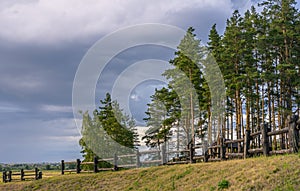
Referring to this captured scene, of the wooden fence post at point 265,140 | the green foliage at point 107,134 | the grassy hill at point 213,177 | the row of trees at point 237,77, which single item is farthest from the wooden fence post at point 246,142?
the green foliage at point 107,134

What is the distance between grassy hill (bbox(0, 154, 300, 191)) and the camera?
37.9ft

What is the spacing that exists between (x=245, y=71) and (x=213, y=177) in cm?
2575

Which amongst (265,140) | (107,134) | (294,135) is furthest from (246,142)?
(107,134)

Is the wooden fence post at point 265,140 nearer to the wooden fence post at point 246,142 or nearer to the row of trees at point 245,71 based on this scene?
the wooden fence post at point 246,142

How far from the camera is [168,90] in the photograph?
49.4m

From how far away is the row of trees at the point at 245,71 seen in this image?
1421 inches

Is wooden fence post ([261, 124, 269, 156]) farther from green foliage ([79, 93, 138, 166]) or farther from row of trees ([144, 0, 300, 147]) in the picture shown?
green foliage ([79, 93, 138, 166])

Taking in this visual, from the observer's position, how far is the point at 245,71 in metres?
38.6

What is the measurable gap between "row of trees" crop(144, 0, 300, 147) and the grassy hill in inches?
669

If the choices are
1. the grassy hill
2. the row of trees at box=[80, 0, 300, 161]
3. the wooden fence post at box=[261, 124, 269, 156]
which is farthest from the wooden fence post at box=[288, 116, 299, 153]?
the row of trees at box=[80, 0, 300, 161]

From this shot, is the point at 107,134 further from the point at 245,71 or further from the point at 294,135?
the point at 294,135

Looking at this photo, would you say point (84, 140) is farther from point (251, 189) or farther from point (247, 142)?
point (251, 189)

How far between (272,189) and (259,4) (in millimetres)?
34661

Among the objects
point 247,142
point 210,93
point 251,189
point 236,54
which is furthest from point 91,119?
point 251,189
